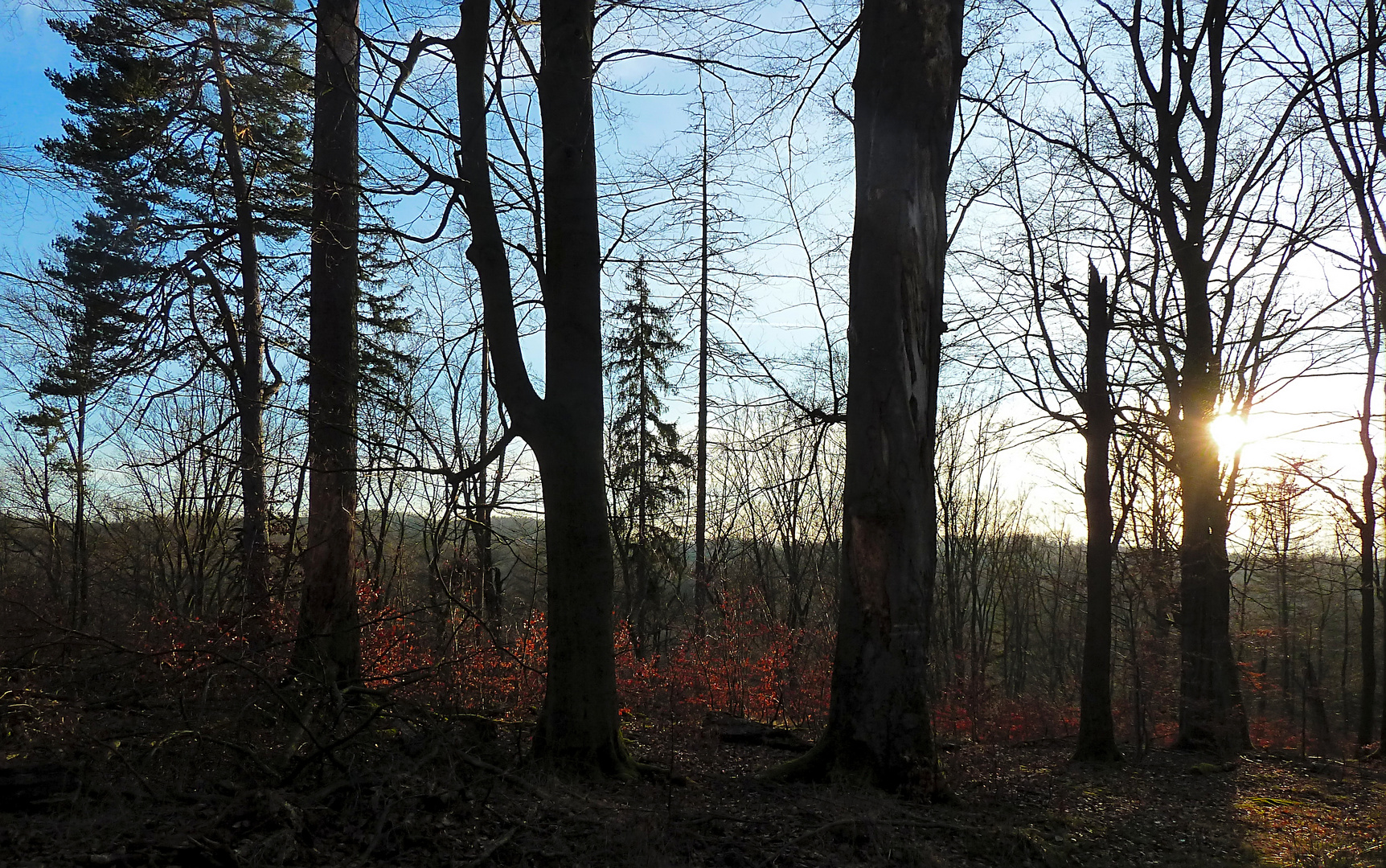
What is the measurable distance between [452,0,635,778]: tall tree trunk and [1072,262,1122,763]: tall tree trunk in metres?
6.82

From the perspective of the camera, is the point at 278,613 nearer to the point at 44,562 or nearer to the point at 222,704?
the point at 222,704

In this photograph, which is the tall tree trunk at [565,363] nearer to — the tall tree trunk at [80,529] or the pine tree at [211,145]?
the pine tree at [211,145]

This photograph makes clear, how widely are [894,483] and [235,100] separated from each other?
24.7ft

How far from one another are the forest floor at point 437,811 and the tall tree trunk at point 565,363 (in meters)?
0.53

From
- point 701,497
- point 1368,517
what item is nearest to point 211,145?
point 701,497

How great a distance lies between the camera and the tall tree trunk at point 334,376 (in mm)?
8617

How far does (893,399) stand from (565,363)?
95.8 inches

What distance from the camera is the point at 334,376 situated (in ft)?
27.6

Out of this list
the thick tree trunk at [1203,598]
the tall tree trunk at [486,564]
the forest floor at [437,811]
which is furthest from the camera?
the thick tree trunk at [1203,598]

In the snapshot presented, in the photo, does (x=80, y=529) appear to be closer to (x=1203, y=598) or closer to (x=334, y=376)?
(x=334, y=376)

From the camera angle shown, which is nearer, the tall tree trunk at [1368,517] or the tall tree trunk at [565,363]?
the tall tree trunk at [565,363]

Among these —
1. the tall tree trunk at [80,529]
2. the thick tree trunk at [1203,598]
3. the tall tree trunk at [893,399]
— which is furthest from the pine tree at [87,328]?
the thick tree trunk at [1203,598]

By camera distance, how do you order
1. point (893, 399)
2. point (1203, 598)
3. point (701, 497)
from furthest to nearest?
point (701, 497)
point (1203, 598)
point (893, 399)

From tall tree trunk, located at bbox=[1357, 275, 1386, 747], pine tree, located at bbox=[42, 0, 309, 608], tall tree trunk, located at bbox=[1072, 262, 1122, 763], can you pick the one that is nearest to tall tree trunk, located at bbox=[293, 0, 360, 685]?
pine tree, located at bbox=[42, 0, 309, 608]
